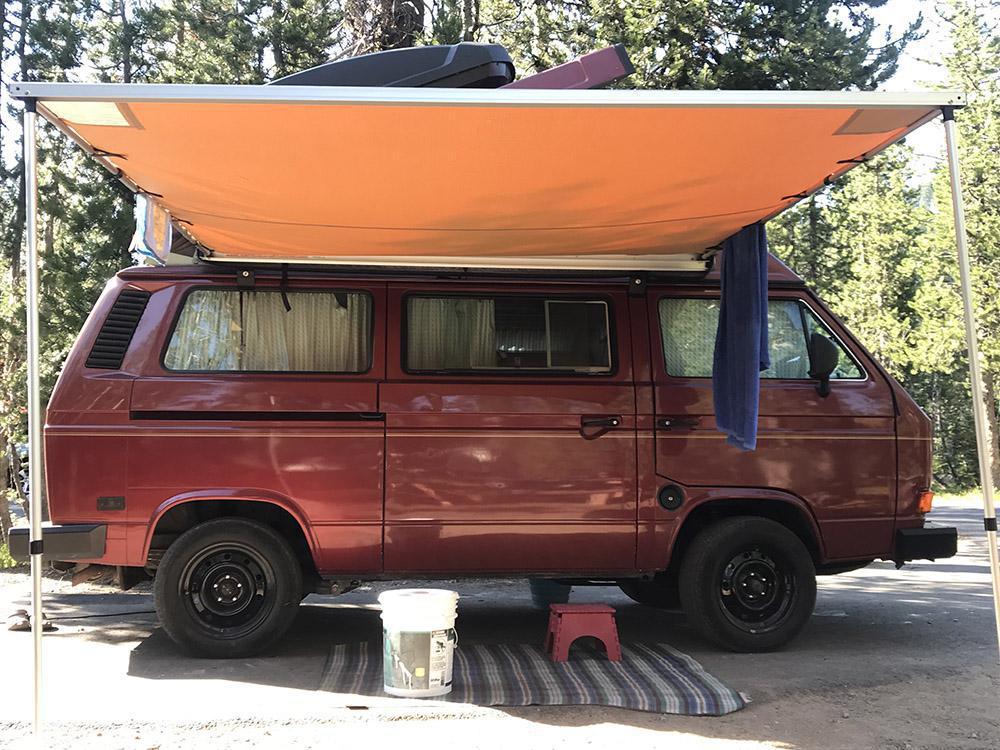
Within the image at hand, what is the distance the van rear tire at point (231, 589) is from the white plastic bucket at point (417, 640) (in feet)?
2.90

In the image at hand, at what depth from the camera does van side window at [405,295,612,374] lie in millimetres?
5652

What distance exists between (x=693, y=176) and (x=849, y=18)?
7.02m

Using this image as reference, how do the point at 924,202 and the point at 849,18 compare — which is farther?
the point at 924,202

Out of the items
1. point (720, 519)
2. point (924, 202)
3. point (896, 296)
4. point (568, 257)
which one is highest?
point (924, 202)

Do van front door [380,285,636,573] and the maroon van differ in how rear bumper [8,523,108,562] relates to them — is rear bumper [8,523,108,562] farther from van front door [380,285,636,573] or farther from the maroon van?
van front door [380,285,636,573]

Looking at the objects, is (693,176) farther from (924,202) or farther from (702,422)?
(924,202)

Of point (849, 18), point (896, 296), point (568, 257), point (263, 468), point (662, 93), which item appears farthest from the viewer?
point (896, 296)

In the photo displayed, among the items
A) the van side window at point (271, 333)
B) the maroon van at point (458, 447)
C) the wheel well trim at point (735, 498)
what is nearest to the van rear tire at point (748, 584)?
the maroon van at point (458, 447)

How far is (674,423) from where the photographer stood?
5641 mm

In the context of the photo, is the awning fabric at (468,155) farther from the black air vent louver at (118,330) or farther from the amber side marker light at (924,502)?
the amber side marker light at (924,502)

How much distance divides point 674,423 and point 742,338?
661 millimetres

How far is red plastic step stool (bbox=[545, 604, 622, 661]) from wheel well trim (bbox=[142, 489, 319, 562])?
145cm

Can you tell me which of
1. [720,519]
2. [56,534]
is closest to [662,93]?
[720,519]

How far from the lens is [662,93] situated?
3602 mm
